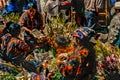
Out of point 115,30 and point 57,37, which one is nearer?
point 57,37

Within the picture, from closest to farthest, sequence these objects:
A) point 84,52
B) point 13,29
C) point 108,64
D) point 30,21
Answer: point 84,52 → point 108,64 → point 13,29 → point 30,21

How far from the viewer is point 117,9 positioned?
15703 mm

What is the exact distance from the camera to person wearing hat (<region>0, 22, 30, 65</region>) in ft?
47.1

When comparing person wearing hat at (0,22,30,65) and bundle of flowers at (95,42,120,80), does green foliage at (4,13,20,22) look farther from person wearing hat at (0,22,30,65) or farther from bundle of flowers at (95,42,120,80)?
bundle of flowers at (95,42,120,80)

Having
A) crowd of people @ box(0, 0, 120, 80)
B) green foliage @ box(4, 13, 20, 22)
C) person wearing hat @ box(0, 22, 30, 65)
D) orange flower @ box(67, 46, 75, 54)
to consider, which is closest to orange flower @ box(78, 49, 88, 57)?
crowd of people @ box(0, 0, 120, 80)

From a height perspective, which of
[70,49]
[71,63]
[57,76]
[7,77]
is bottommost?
→ [7,77]

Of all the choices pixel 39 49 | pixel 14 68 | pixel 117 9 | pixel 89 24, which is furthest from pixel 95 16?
pixel 14 68

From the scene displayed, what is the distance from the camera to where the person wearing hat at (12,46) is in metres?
14.4

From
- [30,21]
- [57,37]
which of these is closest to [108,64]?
[57,37]

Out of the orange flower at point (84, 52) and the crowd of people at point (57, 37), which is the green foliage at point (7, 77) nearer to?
the crowd of people at point (57, 37)

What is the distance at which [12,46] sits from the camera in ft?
47.2

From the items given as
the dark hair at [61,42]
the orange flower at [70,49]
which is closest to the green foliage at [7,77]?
the dark hair at [61,42]

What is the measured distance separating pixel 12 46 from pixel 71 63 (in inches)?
117

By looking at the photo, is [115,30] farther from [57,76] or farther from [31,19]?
[57,76]
